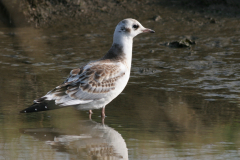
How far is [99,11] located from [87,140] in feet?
31.1

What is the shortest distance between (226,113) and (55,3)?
30.4ft

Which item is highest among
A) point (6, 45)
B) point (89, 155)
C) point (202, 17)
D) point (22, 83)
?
point (202, 17)

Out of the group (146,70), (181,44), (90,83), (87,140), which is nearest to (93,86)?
(90,83)

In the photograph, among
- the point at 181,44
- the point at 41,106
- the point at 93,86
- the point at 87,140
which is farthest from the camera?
the point at 181,44

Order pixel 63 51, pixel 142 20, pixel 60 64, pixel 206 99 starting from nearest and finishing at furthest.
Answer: pixel 206 99, pixel 60 64, pixel 63 51, pixel 142 20

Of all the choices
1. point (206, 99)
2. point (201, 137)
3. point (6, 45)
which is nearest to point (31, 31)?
point (6, 45)

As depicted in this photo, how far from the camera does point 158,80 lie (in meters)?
9.11

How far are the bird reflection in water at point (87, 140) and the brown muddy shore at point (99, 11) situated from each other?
806 centimetres

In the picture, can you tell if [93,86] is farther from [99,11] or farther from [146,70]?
[99,11]

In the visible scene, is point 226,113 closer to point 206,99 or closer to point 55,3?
point 206,99

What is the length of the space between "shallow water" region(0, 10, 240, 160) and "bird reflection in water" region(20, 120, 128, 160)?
0.5 inches

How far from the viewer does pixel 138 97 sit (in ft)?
26.1

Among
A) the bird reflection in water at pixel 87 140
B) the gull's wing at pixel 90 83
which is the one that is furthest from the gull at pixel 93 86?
the bird reflection in water at pixel 87 140

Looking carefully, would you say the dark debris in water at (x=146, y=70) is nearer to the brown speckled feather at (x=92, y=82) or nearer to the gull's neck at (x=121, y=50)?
the gull's neck at (x=121, y=50)
